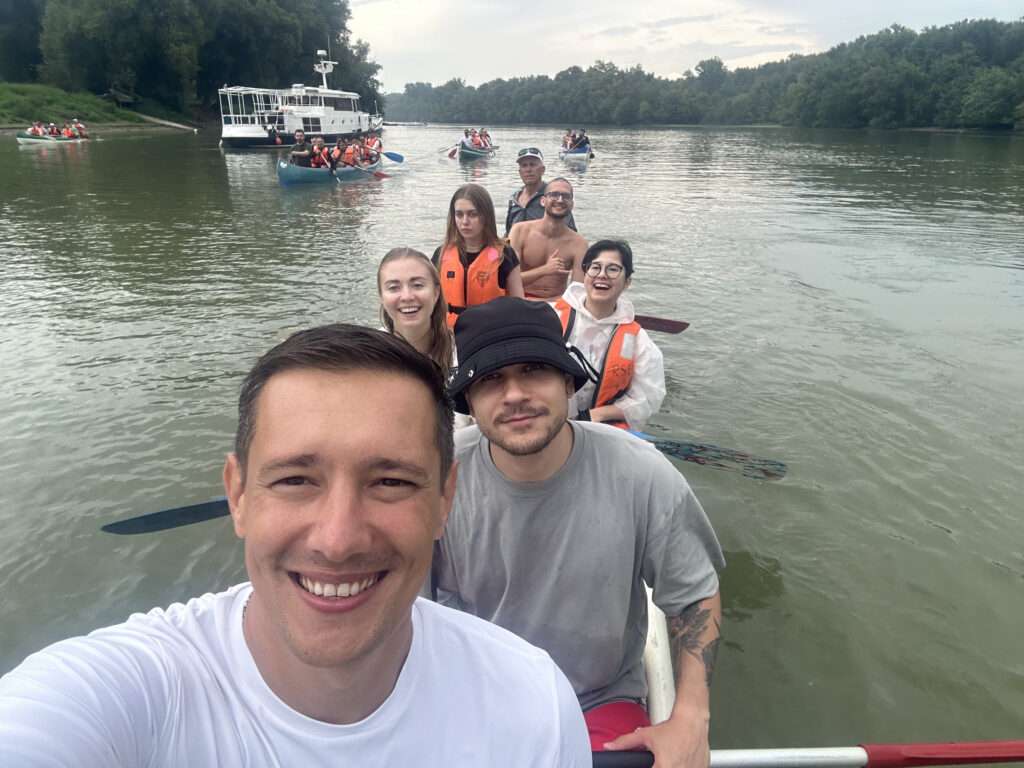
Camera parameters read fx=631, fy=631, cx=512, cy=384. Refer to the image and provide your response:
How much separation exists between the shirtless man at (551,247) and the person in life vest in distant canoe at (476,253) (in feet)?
3.56

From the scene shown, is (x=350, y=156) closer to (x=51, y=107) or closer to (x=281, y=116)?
(x=281, y=116)

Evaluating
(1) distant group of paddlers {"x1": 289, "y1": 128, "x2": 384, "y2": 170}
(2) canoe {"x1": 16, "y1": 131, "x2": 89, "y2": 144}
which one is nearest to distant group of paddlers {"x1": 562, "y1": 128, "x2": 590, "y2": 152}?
(1) distant group of paddlers {"x1": 289, "y1": 128, "x2": 384, "y2": 170}

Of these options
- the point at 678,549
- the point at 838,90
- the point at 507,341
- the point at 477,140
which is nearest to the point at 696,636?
the point at 678,549

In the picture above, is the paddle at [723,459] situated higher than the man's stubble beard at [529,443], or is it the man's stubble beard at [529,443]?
the man's stubble beard at [529,443]

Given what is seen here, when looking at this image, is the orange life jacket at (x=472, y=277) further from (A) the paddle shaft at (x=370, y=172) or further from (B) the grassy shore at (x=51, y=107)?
(B) the grassy shore at (x=51, y=107)

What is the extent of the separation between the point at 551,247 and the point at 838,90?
291 ft

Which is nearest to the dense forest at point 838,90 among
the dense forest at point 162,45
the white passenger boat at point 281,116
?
the dense forest at point 162,45

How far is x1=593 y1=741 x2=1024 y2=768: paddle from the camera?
1990 mm

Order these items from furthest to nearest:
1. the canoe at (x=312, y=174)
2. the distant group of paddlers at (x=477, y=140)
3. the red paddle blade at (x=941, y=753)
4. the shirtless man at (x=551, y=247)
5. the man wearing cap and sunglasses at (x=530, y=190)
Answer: the distant group of paddlers at (x=477, y=140) < the canoe at (x=312, y=174) < the man wearing cap and sunglasses at (x=530, y=190) < the shirtless man at (x=551, y=247) < the red paddle blade at (x=941, y=753)

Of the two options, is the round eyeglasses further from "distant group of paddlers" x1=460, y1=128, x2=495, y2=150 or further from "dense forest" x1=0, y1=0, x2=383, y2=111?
"dense forest" x1=0, y1=0, x2=383, y2=111

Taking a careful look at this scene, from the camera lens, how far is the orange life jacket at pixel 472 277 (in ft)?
17.2

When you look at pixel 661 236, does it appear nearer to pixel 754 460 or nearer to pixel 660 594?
pixel 754 460

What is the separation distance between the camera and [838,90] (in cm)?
7775

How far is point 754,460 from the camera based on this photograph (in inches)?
203
